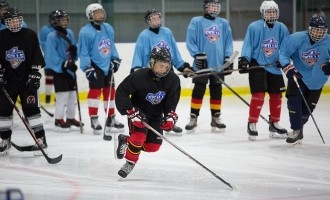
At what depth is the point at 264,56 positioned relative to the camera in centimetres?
571

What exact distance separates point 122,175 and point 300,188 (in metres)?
1.06

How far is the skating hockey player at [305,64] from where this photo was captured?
5145 mm

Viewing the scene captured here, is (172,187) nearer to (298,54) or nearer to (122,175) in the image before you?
(122,175)

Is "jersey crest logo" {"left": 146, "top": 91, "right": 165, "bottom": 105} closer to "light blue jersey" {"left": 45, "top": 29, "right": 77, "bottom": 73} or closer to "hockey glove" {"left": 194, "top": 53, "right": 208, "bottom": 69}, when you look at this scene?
"hockey glove" {"left": 194, "top": 53, "right": 208, "bottom": 69}

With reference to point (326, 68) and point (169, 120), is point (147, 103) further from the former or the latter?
point (326, 68)

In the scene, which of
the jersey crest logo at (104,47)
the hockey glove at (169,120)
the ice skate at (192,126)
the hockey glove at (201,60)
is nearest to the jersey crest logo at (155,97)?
the hockey glove at (169,120)

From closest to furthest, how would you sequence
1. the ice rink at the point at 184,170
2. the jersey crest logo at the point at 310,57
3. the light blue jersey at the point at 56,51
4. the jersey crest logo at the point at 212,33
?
1. the ice rink at the point at 184,170
2. the jersey crest logo at the point at 310,57
3. the jersey crest logo at the point at 212,33
4. the light blue jersey at the point at 56,51

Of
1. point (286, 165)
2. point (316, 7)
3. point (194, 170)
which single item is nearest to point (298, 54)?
point (286, 165)

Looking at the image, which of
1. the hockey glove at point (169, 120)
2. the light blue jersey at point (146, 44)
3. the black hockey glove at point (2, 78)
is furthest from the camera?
the light blue jersey at point (146, 44)

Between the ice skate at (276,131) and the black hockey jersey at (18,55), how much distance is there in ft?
6.53

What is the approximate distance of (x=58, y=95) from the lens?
636 cm

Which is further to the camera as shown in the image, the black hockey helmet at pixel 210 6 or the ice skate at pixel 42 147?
the black hockey helmet at pixel 210 6

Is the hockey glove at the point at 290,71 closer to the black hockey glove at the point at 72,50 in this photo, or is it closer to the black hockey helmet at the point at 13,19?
the black hockey helmet at the point at 13,19

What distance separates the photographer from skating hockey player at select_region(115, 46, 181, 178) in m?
4.10
